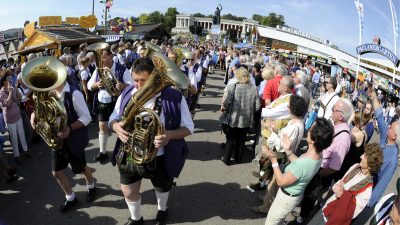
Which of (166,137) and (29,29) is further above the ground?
(29,29)

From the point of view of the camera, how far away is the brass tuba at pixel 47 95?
3316 mm

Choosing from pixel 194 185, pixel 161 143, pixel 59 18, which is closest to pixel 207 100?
pixel 194 185

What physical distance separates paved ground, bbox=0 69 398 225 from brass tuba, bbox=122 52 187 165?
1384 millimetres

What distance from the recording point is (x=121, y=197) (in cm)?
433

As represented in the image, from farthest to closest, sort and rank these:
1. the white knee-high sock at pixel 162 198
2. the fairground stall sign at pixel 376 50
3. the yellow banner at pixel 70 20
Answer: the yellow banner at pixel 70 20, the fairground stall sign at pixel 376 50, the white knee-high sock at pixel 162 198

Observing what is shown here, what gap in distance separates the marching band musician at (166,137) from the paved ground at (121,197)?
2.10 feet

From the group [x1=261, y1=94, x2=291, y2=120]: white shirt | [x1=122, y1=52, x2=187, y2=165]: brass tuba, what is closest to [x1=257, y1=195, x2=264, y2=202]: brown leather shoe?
[x1=261, y1=94, x2=291, y2=120]: white shirt

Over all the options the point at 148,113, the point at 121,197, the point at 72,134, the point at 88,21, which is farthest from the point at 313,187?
the point at 88,21

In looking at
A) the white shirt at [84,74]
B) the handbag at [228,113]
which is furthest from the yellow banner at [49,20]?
the handbag at [228,113]

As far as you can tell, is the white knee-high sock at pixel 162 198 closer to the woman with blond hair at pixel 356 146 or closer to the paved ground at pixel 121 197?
the paved ground at pixel 121 197

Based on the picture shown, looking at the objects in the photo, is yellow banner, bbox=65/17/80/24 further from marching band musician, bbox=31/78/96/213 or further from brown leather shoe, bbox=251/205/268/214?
brown leather shoe, bbox=251/205/268/214

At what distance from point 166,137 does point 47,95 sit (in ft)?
5.14

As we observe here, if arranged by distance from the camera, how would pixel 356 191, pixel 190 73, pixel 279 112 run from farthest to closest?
1. pixel 190 73
2. pixel 279 112
3. pixel 356 191

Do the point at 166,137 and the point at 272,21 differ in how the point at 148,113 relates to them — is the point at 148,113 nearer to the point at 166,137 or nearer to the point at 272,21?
the point at 166,137
